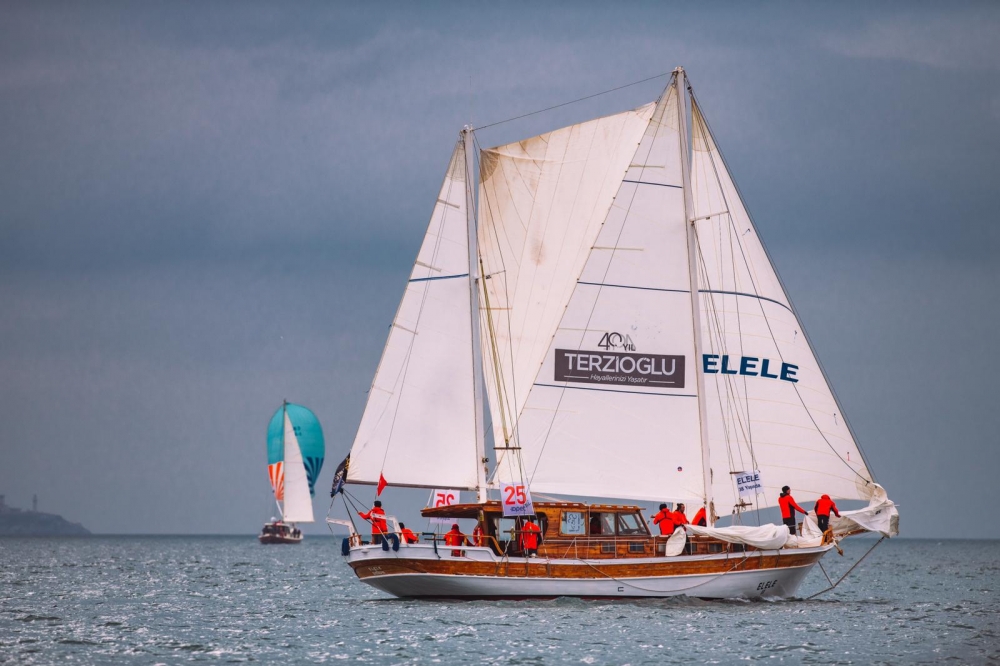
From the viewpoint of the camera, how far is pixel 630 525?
3447 cm

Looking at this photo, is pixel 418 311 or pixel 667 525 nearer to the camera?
pixel 667 525

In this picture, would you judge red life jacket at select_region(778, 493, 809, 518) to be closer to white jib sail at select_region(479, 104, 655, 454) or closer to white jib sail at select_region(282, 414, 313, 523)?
white jib sail at select_region(479, 104, 655, 454)

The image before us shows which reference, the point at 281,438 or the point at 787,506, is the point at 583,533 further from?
the point at 281,438

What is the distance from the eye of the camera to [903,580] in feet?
193

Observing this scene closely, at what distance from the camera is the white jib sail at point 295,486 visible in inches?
3910

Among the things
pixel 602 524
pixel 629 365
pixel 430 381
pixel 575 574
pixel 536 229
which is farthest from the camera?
pixel 536 229

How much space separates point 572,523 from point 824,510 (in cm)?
654

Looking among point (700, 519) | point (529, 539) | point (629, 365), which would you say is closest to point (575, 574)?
point (529, 539)

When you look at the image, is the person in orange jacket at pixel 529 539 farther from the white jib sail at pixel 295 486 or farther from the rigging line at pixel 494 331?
the white jib sail at pixel 295 486

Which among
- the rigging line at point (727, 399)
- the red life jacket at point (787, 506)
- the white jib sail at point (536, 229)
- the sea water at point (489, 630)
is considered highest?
the white jib sail at point (536, 229)

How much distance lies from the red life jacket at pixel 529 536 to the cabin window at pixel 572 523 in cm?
93

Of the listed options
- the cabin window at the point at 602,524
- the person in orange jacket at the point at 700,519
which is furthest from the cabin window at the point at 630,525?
the person in orange jacket at the point at 700,519

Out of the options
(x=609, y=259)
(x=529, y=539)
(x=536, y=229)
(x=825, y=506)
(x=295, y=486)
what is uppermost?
(x=536, y=229)

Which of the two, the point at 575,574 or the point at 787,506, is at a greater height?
the point at 787,506
